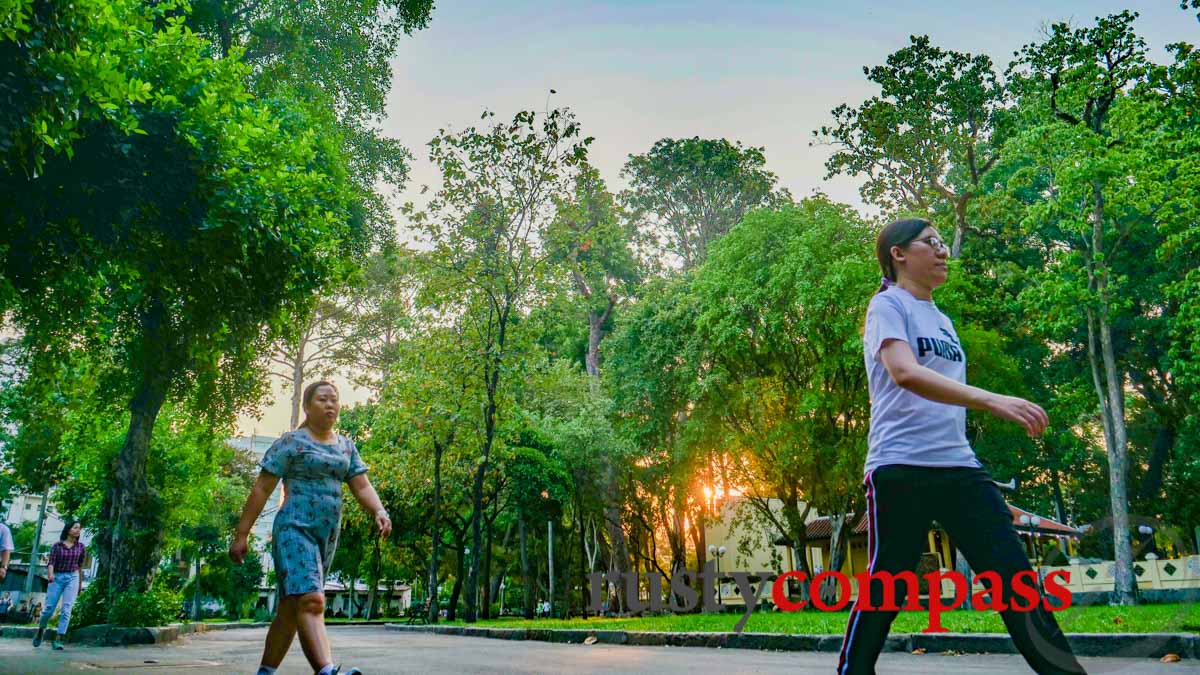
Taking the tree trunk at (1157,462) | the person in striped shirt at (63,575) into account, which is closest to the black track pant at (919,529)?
the person in striped shirt at (63,575)

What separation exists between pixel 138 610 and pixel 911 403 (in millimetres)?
14520

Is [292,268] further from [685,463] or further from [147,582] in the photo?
[685,463]

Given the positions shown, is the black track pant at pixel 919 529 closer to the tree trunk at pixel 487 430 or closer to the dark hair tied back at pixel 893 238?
the dark hair tied back at pixel 893 238

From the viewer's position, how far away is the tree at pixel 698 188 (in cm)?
3544

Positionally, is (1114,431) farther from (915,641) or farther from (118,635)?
(118,635)

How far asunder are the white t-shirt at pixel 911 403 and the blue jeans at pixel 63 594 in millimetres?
12792

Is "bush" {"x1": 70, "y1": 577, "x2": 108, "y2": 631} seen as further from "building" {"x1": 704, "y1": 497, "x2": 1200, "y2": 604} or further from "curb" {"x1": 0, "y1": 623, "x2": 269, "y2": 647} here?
"building" {"x1": 704, "y1": 497, "x2": 1200, "y2": 604}

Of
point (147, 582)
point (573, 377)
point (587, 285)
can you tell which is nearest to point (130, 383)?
point (147, 582)

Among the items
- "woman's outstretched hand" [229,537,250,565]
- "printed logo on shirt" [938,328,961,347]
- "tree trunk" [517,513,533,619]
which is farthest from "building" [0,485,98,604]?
"printed logo on shirt" [938,328,961,347]

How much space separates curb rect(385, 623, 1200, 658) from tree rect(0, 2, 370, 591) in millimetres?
6432

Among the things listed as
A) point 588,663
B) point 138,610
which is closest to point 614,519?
point 138,610

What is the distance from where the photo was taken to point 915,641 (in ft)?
27.7

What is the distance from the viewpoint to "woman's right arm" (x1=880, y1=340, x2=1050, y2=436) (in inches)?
102

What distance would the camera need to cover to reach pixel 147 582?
15258 mm
